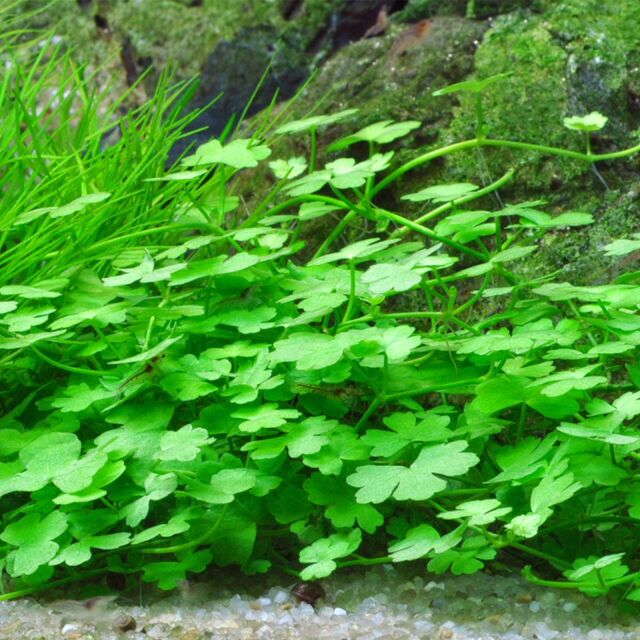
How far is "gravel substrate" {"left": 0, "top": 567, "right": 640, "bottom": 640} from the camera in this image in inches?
56.9

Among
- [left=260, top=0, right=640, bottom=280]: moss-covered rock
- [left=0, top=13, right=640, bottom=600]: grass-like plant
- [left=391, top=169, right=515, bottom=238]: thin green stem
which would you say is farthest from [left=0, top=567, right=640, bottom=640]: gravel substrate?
[left=260, top=0, right=640, bottom=280]: moss-covered rock

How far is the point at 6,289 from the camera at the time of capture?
1.84m

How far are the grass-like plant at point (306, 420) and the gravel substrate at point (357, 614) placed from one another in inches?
2.1

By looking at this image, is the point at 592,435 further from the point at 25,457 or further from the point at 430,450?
the point at 25,457

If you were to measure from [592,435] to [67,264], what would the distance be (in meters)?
1.25

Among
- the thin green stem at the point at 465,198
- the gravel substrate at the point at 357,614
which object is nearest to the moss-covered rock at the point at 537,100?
the thin green stem at the point at 465,198

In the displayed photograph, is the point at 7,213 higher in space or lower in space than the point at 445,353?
higher

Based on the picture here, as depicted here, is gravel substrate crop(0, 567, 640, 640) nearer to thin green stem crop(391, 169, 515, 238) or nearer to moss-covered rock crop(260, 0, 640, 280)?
thin green stem crop(391, 169, 515, 238)

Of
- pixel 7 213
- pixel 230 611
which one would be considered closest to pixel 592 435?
pixel 230 611

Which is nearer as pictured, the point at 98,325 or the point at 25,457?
the point at 25,457

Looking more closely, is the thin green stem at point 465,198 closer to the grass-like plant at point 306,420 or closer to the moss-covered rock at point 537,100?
the grass-like plant at point 306,420

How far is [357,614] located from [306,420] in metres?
0.34

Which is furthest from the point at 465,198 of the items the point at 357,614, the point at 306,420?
the point at 357,614

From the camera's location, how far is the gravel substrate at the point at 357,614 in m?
1.45
